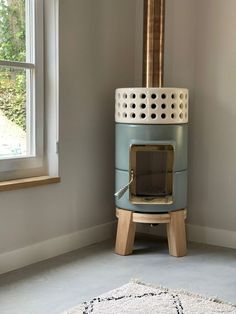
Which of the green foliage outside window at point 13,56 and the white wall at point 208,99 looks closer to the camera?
the green foliage outside window at point 13,56

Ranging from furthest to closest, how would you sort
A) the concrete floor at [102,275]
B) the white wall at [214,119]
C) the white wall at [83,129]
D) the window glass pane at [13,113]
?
the white wall at [214,119] → the white wall at [83,129] → the window glass pane at [13,113] → the concrete floor at [102,275]

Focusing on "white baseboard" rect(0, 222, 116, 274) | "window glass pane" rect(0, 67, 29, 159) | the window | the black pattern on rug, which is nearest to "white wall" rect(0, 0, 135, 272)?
"white baseboard" rect(0, 222, 116, 274)

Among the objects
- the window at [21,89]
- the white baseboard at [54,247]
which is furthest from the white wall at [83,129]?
the window at [21,89]

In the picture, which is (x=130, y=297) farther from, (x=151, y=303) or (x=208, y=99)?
(x=208, y=99)

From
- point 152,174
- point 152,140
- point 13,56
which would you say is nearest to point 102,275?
point 152,140

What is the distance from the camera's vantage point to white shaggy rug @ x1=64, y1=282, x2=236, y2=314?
7.62ft

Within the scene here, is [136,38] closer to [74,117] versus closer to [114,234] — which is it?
[74,117]

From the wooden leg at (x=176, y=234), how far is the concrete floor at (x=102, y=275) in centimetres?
6

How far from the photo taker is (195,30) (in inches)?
144

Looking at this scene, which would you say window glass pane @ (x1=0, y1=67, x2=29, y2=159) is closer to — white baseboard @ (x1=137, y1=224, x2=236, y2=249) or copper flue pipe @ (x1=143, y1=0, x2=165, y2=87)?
copper flue pipe @ (x1=143, y1=0, x2=165, y2=87)

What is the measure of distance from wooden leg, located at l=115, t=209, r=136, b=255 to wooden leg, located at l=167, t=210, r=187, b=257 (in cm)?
25

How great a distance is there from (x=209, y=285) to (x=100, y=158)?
1.33 meters

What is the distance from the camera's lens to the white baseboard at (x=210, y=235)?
3.58 metres

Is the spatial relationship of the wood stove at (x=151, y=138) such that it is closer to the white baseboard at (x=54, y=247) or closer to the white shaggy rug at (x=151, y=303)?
the white baseboard at (x=54, y=247)
